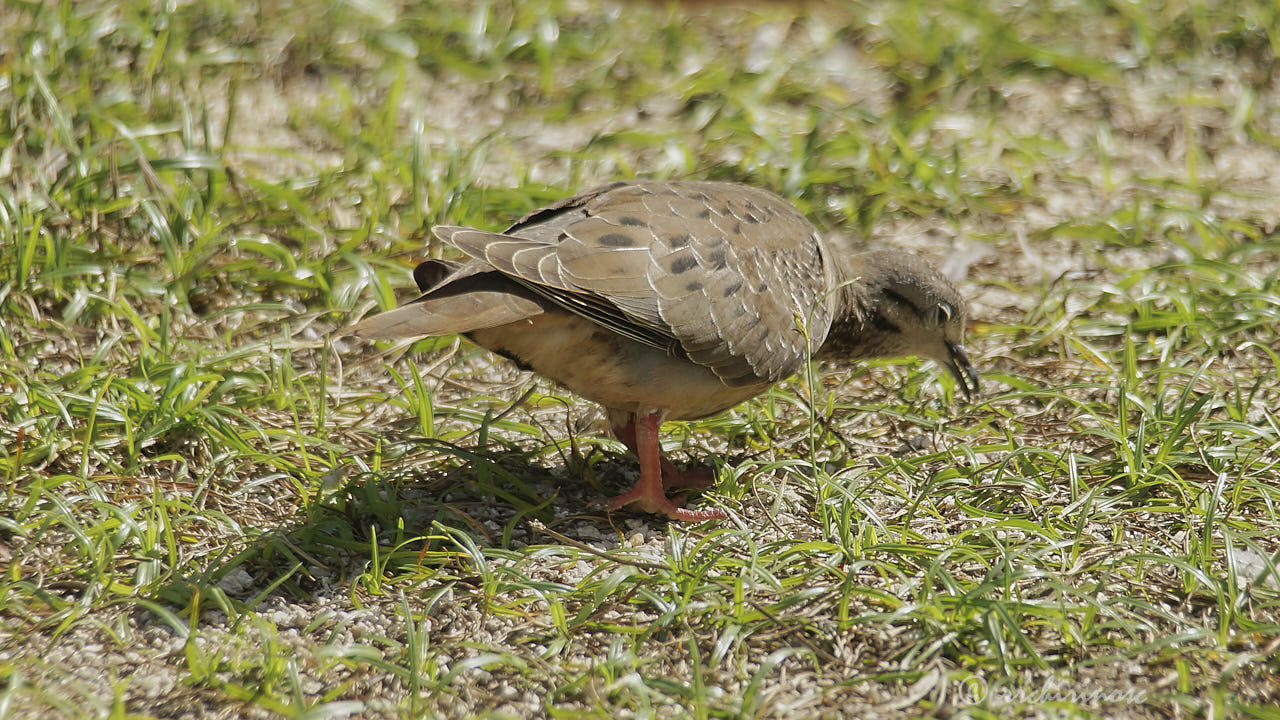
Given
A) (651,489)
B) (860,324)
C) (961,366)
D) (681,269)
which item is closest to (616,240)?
(681,269)

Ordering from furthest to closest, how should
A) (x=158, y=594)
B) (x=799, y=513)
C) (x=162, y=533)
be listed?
(x=799, y=513) → (x=162, y=533) → (x=158, y=594)

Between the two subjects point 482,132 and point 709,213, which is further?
point 482,132

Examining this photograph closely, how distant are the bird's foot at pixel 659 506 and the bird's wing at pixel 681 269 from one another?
0.45 meters

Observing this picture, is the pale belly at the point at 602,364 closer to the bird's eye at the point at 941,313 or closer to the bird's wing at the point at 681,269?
the bird's wing at the point at 681,269

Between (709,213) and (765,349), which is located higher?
(709,213)

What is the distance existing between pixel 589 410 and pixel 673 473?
21.8 inches

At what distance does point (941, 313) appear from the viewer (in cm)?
483

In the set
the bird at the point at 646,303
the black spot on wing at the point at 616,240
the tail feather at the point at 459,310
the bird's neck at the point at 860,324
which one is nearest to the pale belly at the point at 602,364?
the bird at the point at 646,303

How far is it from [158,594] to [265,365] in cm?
135

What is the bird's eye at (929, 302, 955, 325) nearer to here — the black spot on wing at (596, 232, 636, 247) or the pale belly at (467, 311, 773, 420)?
the pale belly at (467, 311, 773, 420)

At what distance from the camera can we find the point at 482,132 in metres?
6.69

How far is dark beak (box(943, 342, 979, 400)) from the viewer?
482 cm

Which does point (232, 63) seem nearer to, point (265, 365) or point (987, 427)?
point (265, 365)

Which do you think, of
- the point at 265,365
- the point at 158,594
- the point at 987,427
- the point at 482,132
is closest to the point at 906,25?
the point at 482,132
